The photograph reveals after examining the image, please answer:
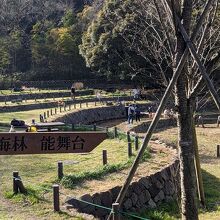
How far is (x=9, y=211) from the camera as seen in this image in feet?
30.1

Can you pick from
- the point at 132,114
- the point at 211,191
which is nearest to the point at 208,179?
the point at 211,191

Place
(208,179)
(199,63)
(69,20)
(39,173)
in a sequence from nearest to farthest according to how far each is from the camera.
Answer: (199,63), (39,173), (208,179), (69,20)

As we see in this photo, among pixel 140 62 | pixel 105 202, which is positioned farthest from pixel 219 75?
pixel 105 202

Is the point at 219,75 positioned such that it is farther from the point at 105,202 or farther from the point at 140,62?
the point at 105,202

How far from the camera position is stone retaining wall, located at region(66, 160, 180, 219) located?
1009cm

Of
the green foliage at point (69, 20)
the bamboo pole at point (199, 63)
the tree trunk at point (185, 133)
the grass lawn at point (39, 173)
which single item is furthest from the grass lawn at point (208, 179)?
the green foliage at point (69, 20)

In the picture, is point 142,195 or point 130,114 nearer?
point 142,195

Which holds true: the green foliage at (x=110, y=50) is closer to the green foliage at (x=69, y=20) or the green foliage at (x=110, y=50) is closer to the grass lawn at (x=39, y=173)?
the green foliage at (x=69, y=20)

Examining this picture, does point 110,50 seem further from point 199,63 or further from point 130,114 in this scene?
point 199,63

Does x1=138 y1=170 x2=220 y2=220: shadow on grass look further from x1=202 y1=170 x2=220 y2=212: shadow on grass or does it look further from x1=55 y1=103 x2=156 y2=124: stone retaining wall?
x1=55 y1=103 x2=156 y2=124: stone retaining wall

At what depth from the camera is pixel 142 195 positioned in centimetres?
1151

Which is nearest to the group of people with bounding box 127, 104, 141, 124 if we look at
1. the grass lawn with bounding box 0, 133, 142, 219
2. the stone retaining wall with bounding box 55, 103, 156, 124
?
the stone retaining wall with bounding box 55, 103, 156, 124

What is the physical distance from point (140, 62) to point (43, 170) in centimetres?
2670

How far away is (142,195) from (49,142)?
5.35 metres
